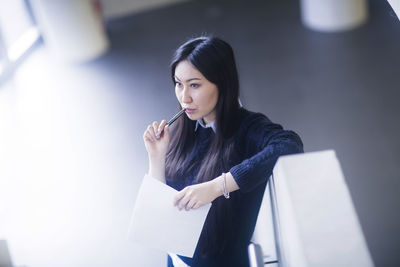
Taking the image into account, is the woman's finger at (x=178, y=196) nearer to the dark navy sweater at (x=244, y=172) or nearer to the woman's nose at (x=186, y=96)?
the dark navy sweater at (x=244, y=172)

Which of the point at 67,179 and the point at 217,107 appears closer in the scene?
the point at 217,107

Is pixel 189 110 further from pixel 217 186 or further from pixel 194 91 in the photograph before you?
pixel 217 186

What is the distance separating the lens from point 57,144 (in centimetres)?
153

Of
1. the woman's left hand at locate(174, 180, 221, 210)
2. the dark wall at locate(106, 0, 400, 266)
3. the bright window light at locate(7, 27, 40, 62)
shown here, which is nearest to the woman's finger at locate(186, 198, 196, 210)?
Answer: the woman's left hand at locate(174, 180, 221, 210)

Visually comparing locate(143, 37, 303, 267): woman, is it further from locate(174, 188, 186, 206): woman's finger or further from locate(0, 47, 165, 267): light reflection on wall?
locate(0, 47, 165, 267): light reflection on wall

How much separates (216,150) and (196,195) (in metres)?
0.12

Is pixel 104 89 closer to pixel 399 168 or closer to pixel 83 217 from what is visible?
pixel 83 217

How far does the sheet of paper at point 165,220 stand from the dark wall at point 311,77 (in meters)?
0.23

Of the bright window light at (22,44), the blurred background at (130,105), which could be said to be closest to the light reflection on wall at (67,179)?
the blurred background at (130,105)

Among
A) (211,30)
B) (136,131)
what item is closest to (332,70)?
(211,30)

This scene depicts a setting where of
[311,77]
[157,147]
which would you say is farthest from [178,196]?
[311,77]

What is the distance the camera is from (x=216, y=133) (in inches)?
41.1

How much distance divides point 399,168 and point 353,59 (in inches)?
53.7

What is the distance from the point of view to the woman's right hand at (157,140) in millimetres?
1041
